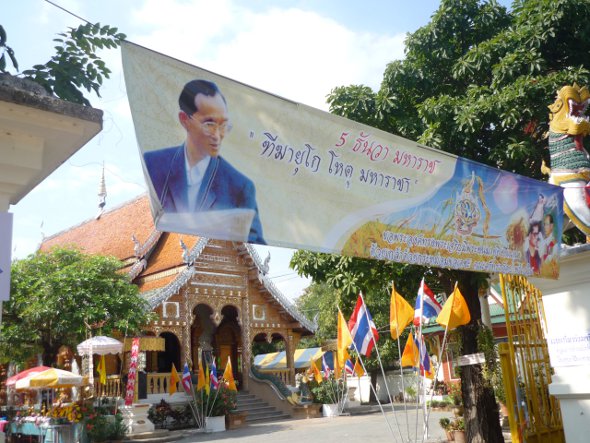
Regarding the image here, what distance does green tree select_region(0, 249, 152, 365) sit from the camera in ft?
48.6

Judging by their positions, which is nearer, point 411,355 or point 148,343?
point 411,355

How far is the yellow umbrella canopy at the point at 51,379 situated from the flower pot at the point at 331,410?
9650 mm

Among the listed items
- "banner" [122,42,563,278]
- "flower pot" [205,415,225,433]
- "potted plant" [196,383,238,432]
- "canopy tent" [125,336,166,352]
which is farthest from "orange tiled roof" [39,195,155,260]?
"banner" [122,42,563,278]

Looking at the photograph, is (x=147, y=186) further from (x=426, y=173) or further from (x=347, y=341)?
(x=347, y=341)

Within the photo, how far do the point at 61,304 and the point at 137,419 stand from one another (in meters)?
3.70

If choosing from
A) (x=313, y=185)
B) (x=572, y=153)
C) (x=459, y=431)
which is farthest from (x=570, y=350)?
(x=459, y=431)

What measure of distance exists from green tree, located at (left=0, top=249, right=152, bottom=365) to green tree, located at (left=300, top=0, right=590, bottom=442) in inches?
325

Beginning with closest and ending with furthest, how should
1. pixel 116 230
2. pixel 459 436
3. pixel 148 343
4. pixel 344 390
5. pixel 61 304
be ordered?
pixel 459 436 → pixel 61 304 → pixel 148 343 → pixel 344 390 → pixel 116 230

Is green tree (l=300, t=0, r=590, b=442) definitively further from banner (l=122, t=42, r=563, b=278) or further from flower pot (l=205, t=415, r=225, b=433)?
flower pot (l=205, t=415, r=225, b=433)

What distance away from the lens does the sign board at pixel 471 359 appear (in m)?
7.72

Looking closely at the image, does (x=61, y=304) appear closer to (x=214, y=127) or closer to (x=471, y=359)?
(x=471, y=359)

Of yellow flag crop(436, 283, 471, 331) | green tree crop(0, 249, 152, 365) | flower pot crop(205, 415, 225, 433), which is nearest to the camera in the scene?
yellow flag crop(436, 283, 471, 331)

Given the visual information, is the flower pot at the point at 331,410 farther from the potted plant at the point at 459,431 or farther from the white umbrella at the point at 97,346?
the potted plant at the point at 459,431

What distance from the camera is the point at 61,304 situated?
14898 millimetres
